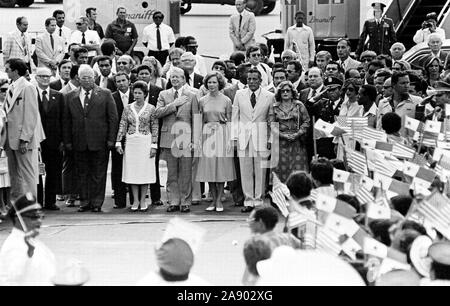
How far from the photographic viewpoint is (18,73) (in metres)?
15.4

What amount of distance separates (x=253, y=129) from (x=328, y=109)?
989mm

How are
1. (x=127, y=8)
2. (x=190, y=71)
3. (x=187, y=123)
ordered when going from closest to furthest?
Answer: (x=187, y=123), (x=190, y=71), (x=127, y=8)

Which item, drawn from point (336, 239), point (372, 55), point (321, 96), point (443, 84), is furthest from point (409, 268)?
point (372, 55)

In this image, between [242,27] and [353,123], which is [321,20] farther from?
[353,123]

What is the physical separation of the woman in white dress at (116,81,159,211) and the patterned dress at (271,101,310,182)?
5.20 feet

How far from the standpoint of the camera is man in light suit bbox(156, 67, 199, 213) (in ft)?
52.0

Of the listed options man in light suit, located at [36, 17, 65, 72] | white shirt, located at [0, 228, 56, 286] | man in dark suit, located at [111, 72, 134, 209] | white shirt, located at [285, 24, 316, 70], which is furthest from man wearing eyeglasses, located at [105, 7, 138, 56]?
white shirt, located at [0, 228, 56, 286]

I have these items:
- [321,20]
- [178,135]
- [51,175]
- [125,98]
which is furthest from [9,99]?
[321,20]

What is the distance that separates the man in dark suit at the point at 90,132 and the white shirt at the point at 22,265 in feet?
23.2

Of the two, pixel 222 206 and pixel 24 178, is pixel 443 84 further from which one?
pixel 24 178

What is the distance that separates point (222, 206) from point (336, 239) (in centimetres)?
730

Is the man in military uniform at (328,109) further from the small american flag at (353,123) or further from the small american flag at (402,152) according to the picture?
the small american flag at (402,152)

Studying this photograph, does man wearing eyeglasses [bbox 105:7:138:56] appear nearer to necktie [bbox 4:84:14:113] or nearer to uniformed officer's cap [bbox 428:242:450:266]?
necktie [bbox 4:84:14:113]

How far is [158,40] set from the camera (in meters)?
22.9
